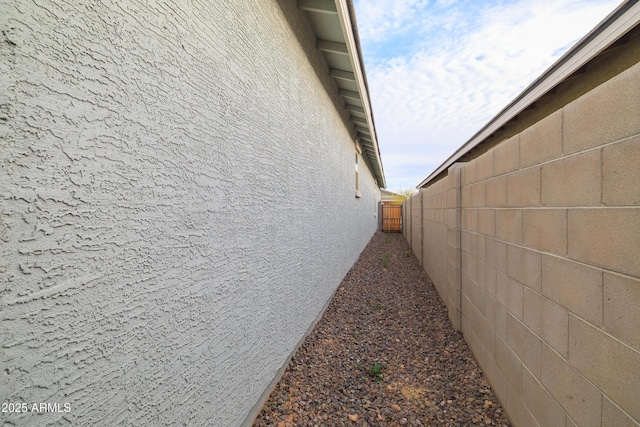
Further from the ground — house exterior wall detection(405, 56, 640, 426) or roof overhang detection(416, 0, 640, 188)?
roof overhang detection(416, 0, 640, 188)

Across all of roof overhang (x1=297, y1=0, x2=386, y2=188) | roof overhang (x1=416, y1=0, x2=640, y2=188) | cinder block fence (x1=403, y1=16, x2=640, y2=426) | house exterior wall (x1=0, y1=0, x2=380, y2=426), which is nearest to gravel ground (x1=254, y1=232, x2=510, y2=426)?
cinder block fence (x1=403, y1=16, x2=640, y2=426)

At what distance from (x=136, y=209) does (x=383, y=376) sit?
286 cm

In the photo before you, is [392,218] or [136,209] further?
[392,218]

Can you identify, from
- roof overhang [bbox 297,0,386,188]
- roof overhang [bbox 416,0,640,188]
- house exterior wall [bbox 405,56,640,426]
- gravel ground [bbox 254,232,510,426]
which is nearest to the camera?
house exterior wall [bbox 405,56,640,426]

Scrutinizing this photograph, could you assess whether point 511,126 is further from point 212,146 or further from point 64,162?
point 64,162

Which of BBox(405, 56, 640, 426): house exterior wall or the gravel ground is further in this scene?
the gravel ground

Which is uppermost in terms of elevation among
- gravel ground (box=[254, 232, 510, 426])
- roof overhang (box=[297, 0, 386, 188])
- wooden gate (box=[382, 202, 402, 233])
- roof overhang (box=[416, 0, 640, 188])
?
roof overhang (box=[297, 0, 386, 188])

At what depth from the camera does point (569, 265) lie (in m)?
1.57

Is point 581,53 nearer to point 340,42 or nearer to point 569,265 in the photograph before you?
point 340,42

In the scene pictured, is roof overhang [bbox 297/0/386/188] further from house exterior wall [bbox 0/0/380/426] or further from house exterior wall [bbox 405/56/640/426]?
house exterior wall [bbox 405/56/640/426]

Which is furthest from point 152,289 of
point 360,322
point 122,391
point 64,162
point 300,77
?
point 360,322

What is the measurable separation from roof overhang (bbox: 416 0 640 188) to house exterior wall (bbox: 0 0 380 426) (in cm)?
315

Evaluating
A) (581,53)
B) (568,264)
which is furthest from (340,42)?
(568,264)

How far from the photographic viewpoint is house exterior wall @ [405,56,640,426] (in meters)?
1.20
